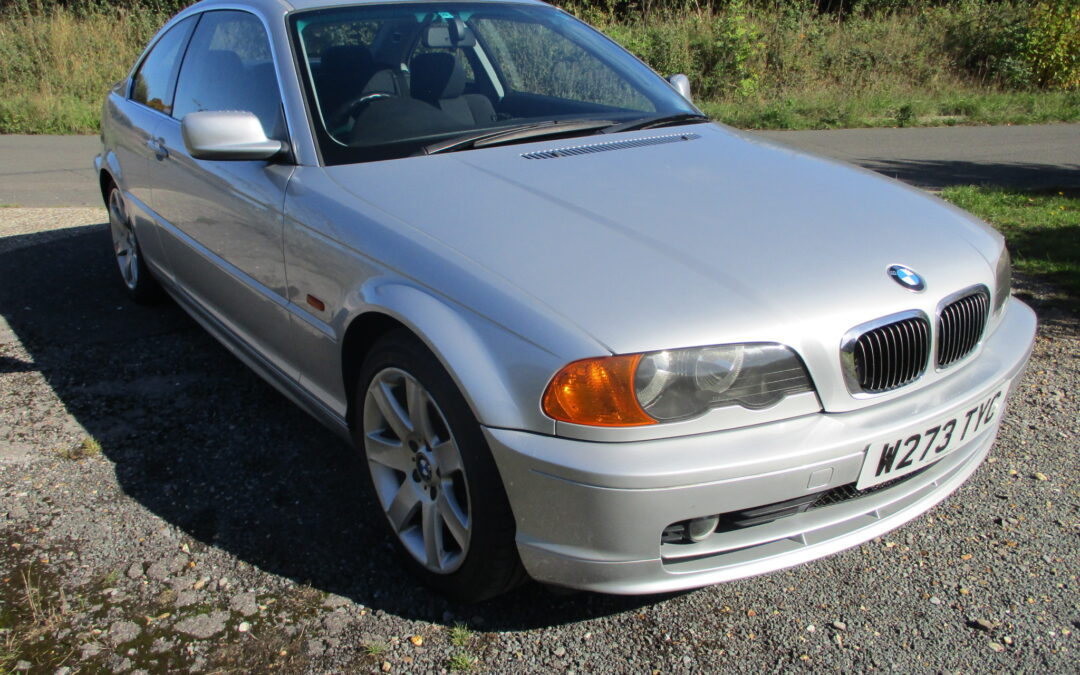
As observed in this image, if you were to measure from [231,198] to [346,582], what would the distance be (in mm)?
1477

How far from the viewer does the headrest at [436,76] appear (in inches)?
135

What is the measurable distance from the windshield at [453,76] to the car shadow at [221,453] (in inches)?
45.9

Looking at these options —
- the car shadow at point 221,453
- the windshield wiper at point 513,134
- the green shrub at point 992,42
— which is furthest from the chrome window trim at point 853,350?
the green shrub at point 992,42

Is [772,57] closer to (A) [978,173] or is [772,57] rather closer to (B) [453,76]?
(A) [978,173]

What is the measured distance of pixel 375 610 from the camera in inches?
102

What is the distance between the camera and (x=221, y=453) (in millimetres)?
3475

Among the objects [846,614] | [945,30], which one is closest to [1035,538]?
[846,614]

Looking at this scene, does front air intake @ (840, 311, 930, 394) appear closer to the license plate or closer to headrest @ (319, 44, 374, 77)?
the license plate

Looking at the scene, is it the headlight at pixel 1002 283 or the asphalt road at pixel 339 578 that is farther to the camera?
the headlight at pixel 1002 283

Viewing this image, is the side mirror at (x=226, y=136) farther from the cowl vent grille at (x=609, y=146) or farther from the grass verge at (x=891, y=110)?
the grass verge at (x=891, y=110)

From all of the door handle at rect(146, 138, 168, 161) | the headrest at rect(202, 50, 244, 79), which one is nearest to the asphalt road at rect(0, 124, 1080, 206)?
the door handle at rect(146, 138, 168, 161)

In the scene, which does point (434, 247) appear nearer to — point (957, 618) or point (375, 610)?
point (375, 610)

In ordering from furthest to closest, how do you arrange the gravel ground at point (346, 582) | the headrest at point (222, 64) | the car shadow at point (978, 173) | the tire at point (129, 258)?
the car shadow at point (978, 173) < the tire at point (129, 258) < the headrest at point (222, 64) < the gravel ground at point (346, 582)

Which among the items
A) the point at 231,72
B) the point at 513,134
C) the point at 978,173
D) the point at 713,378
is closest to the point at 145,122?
the point at 231,72
